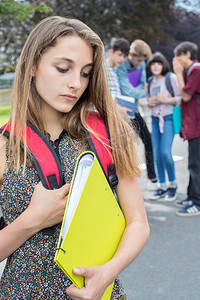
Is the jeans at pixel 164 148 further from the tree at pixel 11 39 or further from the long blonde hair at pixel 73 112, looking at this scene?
the tree at pixel 11 39

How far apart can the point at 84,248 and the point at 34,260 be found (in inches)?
10.0

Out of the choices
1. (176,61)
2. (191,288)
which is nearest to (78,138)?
(191,288)

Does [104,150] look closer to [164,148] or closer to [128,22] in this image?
[164,148]

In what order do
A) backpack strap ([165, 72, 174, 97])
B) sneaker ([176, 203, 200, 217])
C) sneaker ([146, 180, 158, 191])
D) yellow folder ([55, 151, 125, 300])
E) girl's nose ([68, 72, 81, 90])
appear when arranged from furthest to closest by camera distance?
sneaker ([146, 180, 158, 191]) < backpack strap ([165, 72, 174, 97]) < sneaker ([176, 203, 200, 217]) < girl's nose ([68, 72, 81, 90]) < yellow folder ([55, 151, 125, 300])

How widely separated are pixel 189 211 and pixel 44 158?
11.8ft

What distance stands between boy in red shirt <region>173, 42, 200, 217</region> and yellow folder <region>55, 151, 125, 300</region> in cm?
351

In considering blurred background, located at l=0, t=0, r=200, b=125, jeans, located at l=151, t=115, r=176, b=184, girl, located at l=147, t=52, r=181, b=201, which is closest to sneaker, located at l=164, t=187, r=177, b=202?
girl, located at l=147, t=52, r=181, b=201

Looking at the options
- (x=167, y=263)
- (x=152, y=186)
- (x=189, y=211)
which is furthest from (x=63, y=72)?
Result: (x=152, y=186)

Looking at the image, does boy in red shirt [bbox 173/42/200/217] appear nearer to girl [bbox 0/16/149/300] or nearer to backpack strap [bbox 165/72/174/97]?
backpack strap [bbox 165/72/174/97]

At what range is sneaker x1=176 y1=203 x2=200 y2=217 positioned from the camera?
454 cm

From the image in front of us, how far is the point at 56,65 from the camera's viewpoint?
126cm

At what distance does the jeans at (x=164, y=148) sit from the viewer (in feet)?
16.9

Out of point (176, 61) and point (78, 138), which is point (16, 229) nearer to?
point (78, 138)

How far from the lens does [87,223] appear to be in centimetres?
106
